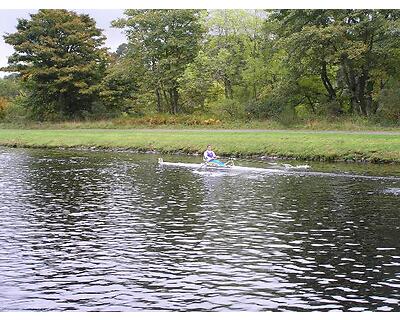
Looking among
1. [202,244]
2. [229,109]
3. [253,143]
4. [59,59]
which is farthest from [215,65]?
[202,244]

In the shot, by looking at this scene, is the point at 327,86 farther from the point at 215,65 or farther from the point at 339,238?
the point at 339,238

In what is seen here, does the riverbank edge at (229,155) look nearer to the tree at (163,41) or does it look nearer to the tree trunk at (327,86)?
the tree trunk at (327,86)

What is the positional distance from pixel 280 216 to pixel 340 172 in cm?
1242

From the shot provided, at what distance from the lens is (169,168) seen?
115 ft

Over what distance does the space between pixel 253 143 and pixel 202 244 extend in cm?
2785

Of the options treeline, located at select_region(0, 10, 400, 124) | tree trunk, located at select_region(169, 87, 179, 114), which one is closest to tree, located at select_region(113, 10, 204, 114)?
treeline, located at select_region(0, 10, 400, 124)

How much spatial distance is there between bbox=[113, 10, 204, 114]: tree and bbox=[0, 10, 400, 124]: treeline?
144 mm

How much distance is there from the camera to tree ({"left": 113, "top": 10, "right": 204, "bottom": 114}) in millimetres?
72375

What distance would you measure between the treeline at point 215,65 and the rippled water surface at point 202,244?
26819 millimetres

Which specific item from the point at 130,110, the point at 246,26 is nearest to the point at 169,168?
the point at 246,26

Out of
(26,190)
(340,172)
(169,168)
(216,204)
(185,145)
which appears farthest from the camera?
(185,145)

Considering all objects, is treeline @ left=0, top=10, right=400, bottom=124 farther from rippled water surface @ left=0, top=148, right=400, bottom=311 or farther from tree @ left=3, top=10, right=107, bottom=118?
rippled water surface @ left=0, top=148, right=400, bottom=311

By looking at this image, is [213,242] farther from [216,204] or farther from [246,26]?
[246,26]

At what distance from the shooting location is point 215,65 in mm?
68000
